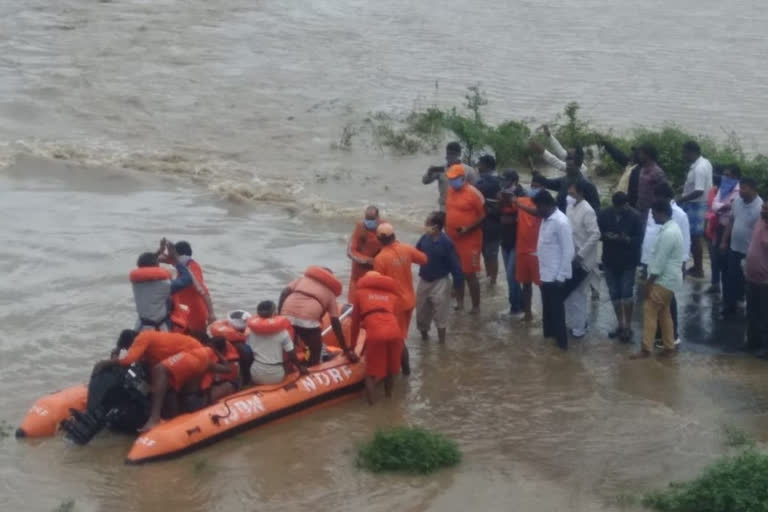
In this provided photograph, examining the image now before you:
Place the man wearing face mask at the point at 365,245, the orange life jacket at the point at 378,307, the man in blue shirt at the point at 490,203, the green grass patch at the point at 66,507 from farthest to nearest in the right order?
the man in blue shirt at the point at 490,203
the man wearing face mask at the point at 365,245
the orange life jacket at the point at 378,307
the green grass patch at the point at 66,507

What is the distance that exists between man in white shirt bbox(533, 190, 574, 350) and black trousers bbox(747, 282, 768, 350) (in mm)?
1661

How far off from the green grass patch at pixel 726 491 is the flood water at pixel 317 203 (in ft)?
1.41

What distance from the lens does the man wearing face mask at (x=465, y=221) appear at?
12703 millimetres

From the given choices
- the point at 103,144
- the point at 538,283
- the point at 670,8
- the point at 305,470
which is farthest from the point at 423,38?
the point at 305,470

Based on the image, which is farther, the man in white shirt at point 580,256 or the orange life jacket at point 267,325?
the man in white shirt at point 580,256

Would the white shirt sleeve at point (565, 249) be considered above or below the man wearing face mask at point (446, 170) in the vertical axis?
below

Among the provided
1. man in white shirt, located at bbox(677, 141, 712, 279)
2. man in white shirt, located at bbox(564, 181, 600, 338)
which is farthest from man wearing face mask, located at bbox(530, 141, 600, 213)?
man in white shirt, located at bbox(677, 141, 712, 279)

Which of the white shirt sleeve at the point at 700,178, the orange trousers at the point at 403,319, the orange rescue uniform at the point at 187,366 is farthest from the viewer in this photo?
the white shirt sleeve at the point at 700,178

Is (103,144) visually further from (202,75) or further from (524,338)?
(524,338)

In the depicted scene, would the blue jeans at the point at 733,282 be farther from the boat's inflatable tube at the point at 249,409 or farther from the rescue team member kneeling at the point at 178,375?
the rescue team member kneeling at the point at 178,375

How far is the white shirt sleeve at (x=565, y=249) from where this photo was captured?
11578mm

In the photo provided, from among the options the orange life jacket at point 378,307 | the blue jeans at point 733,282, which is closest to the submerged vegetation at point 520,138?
the blue jeans at point 733,282

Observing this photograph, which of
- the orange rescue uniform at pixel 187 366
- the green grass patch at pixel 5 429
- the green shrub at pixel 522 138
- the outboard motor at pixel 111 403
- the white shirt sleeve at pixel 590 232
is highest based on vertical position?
the green shrub at pixel 522 138

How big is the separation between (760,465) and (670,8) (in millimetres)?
27625
